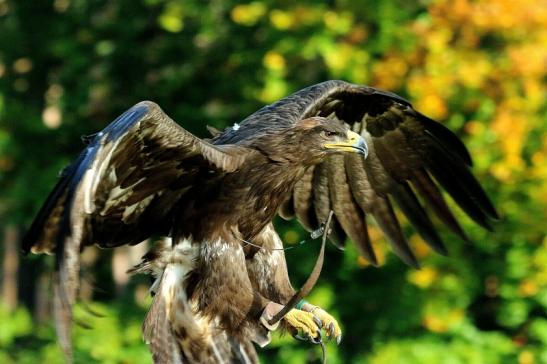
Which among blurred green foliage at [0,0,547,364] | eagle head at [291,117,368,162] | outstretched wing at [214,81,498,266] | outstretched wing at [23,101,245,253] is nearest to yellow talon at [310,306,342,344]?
eagle head at [291,117,368,162]

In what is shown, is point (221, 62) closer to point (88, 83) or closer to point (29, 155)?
point (88, 83)

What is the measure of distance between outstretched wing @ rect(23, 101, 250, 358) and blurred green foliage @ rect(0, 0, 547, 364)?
464 cm

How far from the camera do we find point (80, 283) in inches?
215

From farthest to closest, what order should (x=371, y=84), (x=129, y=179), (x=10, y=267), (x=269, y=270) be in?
(x=10, y=267), (x=371, y=84), (x=269, y=270), (x=129, y=179)

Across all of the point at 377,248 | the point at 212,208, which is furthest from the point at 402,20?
the point at 212,208

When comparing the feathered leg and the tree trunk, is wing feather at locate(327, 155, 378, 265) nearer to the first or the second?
the feathered leg

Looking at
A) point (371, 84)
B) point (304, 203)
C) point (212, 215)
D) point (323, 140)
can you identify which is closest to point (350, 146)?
point (323, 140)

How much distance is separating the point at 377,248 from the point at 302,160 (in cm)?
507

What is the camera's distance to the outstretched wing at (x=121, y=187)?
5.37 metres

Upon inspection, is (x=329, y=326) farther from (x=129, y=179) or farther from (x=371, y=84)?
(x=371, y=84)

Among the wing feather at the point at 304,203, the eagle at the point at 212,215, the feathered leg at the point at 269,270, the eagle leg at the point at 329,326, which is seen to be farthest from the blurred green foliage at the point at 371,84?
the eagle leg at the point at 329,326

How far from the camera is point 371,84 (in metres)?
11.4

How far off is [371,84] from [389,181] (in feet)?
11.0

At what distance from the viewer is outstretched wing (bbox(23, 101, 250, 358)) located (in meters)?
5.37
